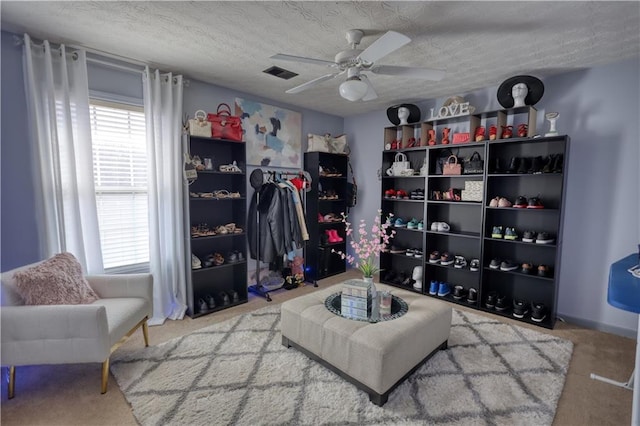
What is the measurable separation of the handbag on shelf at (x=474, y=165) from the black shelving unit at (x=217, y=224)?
249cm

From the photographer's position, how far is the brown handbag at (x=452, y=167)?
346 cm

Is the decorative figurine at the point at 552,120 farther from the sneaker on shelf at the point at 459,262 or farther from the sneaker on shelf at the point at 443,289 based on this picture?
the sneaker on shelf at the point at 443,289

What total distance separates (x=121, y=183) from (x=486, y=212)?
12.2ft

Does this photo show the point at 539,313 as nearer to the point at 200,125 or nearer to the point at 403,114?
the point at 403,114

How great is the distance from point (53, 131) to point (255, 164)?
193 cm

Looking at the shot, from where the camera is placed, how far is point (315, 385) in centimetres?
202

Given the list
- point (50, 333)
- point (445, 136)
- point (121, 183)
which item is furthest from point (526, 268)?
point (121, 183)

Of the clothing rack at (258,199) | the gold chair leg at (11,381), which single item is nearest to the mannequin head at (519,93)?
the clothing rack at (258,199)

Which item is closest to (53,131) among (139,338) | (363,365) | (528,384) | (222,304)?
(139,338)

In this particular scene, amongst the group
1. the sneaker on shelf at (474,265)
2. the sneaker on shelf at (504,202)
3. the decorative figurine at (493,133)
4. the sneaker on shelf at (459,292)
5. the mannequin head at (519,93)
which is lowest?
the sneaker on shelf at (459,292)

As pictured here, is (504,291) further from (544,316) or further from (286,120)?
(286,120)

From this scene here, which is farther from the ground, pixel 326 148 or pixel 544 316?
pixel 326 148

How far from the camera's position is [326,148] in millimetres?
4305

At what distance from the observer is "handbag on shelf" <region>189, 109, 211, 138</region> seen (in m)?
3.00
